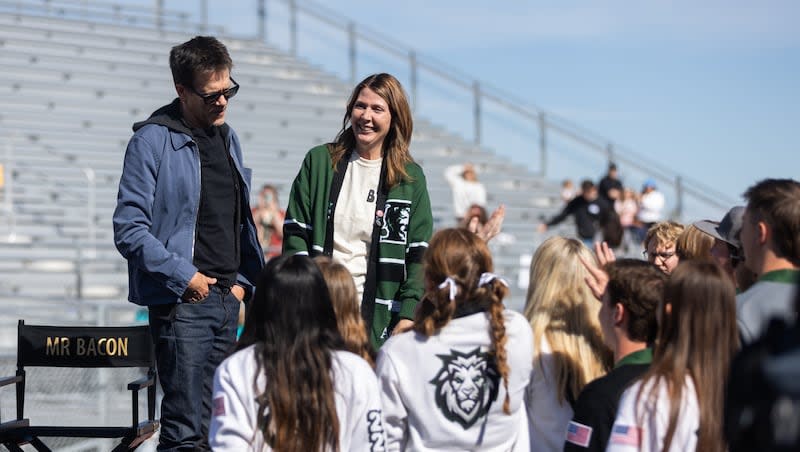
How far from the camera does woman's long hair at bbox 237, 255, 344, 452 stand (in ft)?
9.14

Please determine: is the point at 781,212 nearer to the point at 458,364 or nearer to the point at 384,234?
the point at 458,364

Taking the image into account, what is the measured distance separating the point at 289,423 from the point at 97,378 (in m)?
4.12

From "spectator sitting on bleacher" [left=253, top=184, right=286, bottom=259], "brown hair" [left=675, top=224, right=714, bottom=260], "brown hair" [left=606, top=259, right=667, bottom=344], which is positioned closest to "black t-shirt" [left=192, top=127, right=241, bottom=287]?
"brown hair" [left=606, top=259, right=667, bottom=344]

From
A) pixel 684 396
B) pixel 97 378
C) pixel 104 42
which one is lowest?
pixel 97 378

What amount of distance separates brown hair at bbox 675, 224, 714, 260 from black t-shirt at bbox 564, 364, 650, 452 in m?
1.18

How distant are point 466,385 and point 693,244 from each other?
1342mm

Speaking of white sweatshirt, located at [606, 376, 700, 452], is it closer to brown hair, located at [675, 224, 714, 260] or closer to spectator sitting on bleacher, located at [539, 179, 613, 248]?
brown hair, located at [675, 224, 714, 260]

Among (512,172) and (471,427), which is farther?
(512,172)

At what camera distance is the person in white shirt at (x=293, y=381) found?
2.79 m

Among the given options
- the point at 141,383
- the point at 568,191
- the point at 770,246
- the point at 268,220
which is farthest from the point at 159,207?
the point at 568,191

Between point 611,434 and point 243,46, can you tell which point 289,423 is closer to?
point 611,434

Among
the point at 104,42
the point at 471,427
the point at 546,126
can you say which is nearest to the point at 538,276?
the point at 471,427

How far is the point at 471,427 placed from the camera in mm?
3062

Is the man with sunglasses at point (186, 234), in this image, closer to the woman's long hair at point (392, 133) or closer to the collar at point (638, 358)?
the woman's long hair at point (392, 133)
